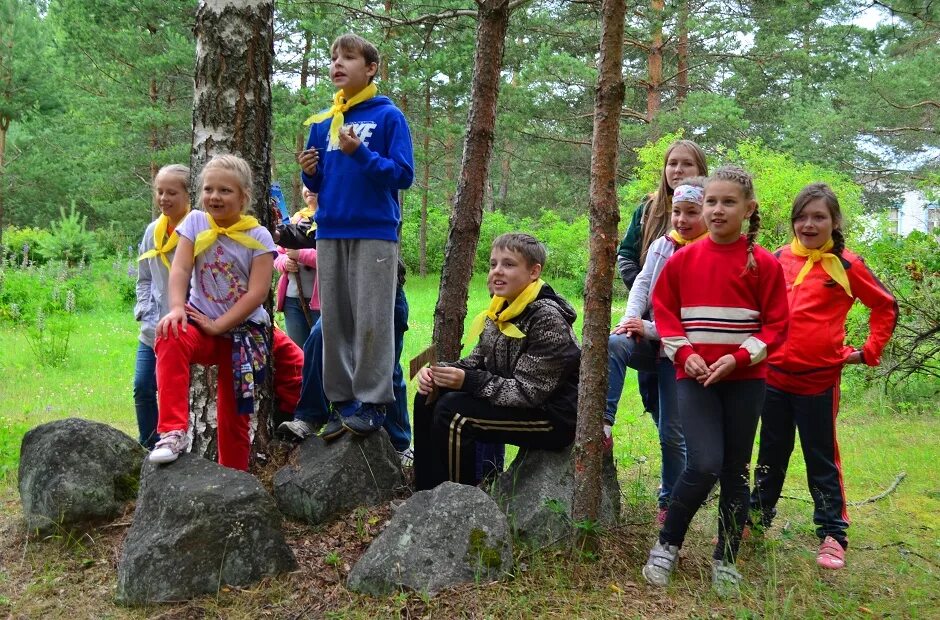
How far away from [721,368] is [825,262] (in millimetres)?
1127

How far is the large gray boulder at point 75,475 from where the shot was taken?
3.68 meters

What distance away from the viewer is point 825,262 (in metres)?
3.73

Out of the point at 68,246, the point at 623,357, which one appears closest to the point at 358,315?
the point at 623,357

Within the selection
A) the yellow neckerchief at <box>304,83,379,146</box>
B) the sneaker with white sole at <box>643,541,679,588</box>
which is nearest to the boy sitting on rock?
the sneaker with white sole at <box>643,541,679,588</box>

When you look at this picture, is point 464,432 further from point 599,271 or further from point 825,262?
point 825,262

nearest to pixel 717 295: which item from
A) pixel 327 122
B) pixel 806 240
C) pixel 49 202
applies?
pixel 806 240

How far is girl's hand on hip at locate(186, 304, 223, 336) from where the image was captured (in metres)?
3.47

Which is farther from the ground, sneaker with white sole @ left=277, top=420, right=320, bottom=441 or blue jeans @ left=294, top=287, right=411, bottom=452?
blue jeans @ left=294, top=287, right=411, bottom=452

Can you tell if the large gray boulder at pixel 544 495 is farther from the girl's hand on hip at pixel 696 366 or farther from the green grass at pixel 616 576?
the girl's hand on hip at pixel 696 366

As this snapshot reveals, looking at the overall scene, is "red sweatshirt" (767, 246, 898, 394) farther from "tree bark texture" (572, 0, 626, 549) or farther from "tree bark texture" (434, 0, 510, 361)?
"tree bark texture" (434, 0, 510, 361)

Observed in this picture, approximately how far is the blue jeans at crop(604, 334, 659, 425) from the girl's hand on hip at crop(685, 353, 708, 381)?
76cm

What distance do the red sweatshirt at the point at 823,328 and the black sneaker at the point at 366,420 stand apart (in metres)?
1.99

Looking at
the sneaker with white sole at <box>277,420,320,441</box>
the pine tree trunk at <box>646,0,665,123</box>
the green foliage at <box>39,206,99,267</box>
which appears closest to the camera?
the sneaker with white sole at <box>277,420,320,441</box>

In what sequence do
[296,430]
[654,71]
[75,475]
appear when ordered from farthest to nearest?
[654,71]
[296,430]
[75,475]
